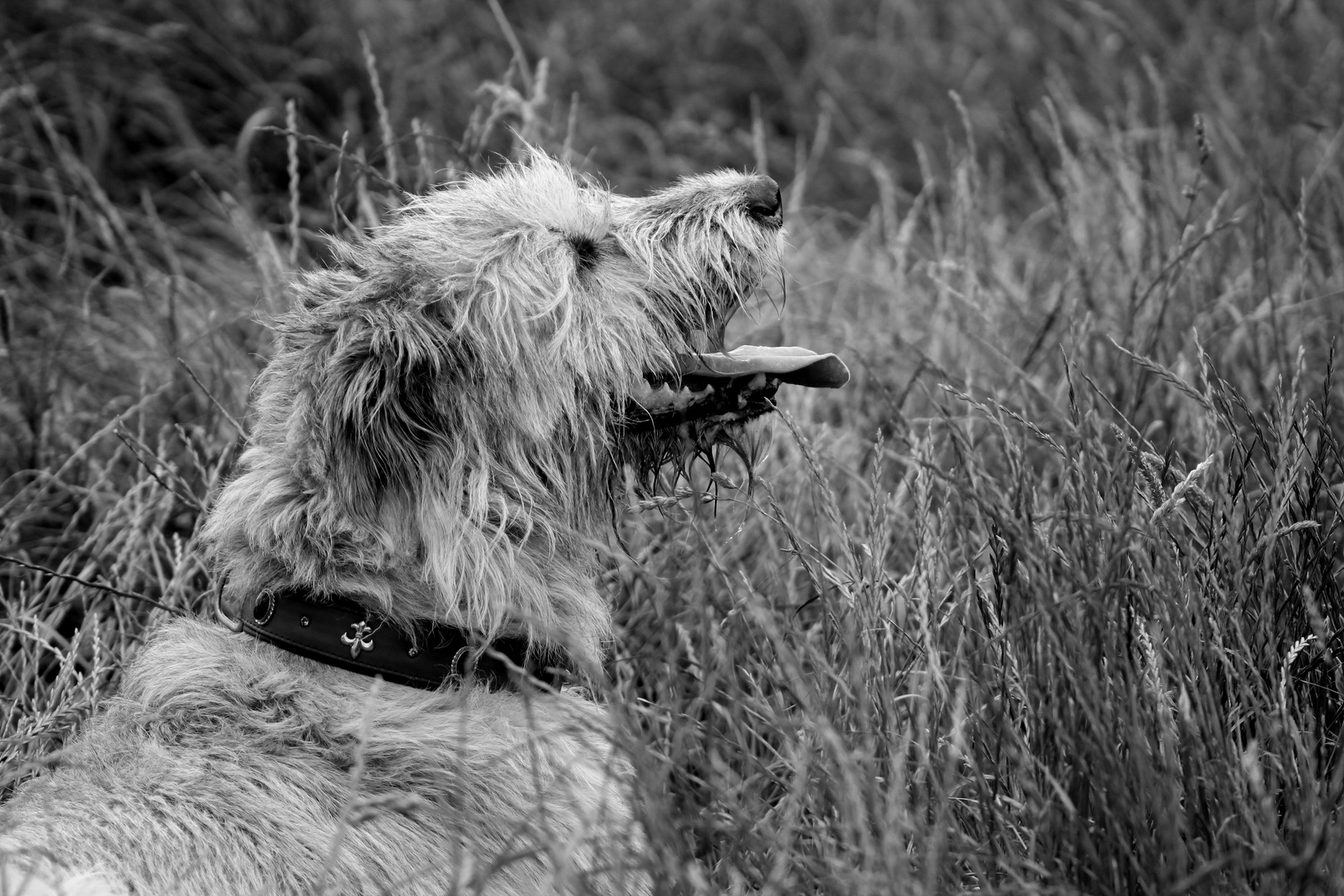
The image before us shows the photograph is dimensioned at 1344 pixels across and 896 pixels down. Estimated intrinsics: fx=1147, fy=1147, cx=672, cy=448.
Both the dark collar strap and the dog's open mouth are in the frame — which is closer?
the dark collar strap

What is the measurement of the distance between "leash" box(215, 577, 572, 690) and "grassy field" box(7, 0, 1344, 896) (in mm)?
432

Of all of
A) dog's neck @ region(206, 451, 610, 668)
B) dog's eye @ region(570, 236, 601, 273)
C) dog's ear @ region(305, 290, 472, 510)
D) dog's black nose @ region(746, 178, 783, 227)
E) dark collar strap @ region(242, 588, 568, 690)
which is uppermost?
dog's black nose @ region(746, 178, 783, 227)

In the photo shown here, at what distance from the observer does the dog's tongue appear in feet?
9.18

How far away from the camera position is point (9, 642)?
10.1 feet

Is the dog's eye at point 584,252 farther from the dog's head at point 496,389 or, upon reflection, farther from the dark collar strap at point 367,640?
the dark collar strap at point 367,640

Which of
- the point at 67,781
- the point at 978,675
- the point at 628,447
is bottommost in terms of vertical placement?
the point at 67,781

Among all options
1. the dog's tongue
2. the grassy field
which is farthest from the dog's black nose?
the dog's tongue

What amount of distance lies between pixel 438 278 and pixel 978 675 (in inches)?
59.6

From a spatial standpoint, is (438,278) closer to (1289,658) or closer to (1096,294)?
(1289,658)

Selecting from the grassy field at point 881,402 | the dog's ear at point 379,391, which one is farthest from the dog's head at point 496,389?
the grassy field at point 881,402

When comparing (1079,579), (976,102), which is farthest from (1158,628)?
(976,102)

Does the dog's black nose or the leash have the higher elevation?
the dog's black nose

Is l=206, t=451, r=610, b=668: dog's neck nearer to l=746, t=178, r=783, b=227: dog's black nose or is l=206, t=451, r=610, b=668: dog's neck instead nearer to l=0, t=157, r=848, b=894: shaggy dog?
l=0, t=157, r=848, b=894: shaggy dog

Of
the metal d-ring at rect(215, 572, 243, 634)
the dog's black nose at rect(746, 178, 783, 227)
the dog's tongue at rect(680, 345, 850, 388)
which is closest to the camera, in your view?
the metal d-ring at rect(215, 572, 243, 634)
